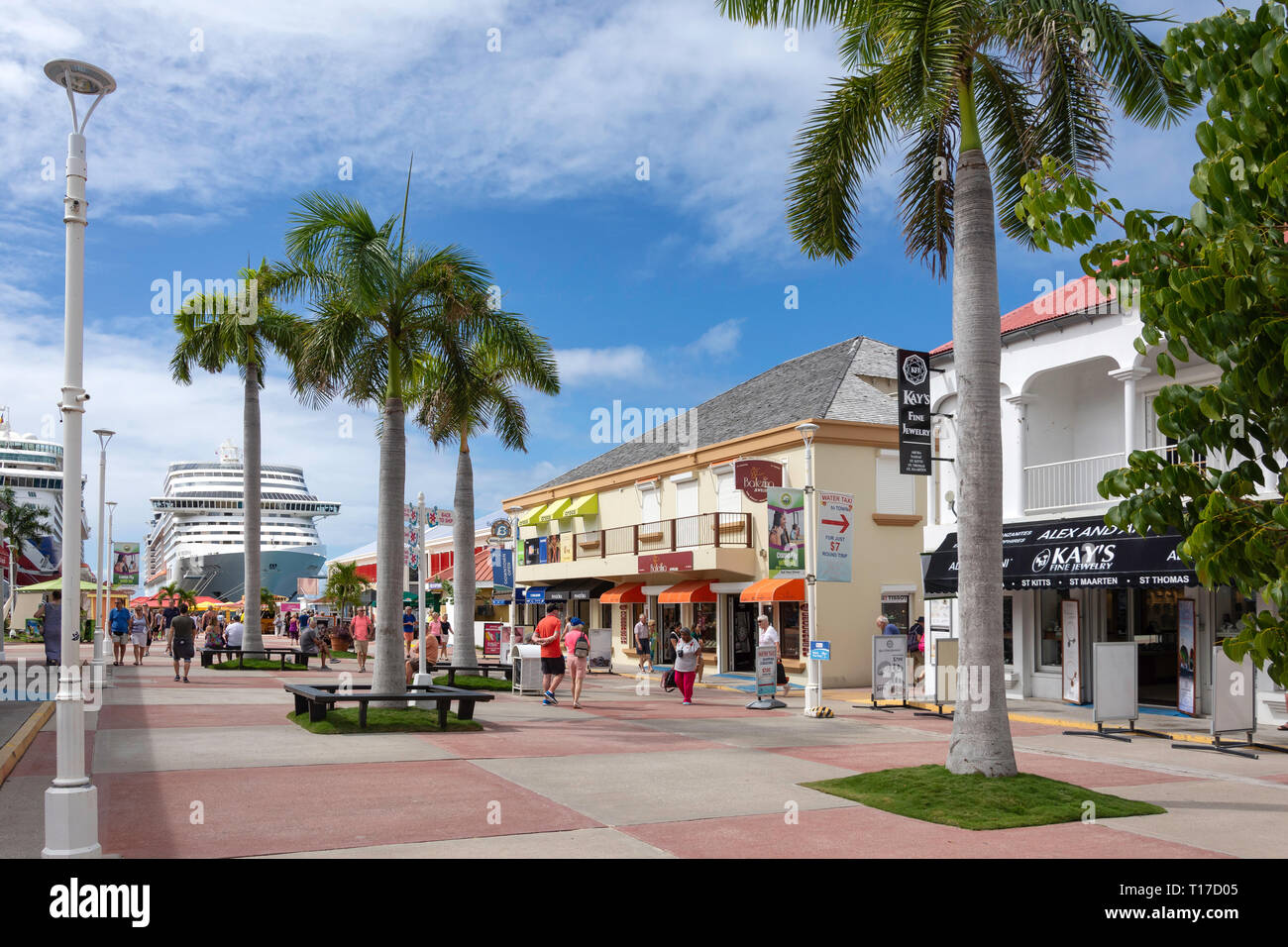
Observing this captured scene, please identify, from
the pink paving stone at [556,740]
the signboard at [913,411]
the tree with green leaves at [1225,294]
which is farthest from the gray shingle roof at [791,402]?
the tree with green leaves at [1225,294]

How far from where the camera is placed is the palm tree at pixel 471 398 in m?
18.3

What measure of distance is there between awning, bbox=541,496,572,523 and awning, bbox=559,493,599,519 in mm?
393

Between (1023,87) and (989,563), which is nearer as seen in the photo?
(989,563)

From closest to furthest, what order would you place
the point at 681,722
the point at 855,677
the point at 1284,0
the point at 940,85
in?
the point at 1284,0 → the point at 940,85 → the point at 681,722 → the point at 855,677

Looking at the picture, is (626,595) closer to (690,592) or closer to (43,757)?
(690,592)

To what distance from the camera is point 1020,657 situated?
21.5 meters

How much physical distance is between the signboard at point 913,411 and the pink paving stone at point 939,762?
7198 mm

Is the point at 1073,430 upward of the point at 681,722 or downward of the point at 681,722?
upward

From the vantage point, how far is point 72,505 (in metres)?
8.12

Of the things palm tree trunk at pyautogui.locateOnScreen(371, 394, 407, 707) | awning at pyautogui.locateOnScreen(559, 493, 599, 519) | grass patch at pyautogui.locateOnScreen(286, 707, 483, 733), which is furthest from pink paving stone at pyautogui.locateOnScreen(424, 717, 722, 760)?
awning at pyautogui.locateOnScreen(559, 493, 599, 519)

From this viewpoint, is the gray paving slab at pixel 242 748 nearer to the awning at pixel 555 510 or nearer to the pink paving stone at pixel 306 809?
the pink paving stone at pixel 306 809
